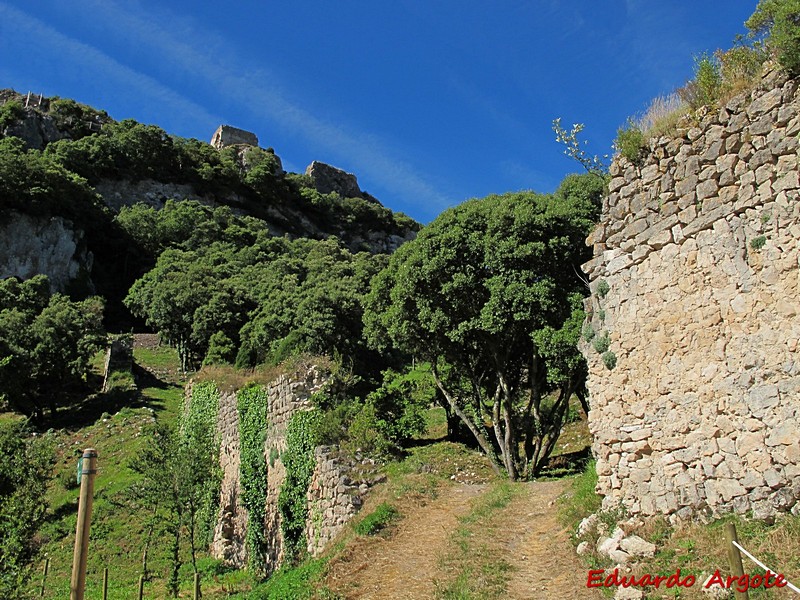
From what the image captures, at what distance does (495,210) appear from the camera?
600 inches

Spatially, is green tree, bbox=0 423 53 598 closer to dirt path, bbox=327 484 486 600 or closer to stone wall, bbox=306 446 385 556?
stone wall, bbox=306 446 385 556

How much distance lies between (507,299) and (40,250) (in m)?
48.8

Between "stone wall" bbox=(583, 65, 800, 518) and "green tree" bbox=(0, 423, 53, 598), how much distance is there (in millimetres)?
8916

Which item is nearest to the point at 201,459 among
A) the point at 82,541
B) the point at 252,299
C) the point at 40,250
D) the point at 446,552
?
the point at 446,552

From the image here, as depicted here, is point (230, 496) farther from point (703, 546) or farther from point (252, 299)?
point (252, 299)

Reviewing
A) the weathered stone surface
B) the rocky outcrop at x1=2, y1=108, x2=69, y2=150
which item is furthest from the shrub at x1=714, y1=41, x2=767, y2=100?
the weathered stone surface

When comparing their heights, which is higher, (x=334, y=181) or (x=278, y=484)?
(x=334, y=181)

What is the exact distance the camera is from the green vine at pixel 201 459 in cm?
1326

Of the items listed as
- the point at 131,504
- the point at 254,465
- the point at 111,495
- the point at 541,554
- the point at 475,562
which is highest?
the point at 254,465

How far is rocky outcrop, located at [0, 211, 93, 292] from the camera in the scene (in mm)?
49500

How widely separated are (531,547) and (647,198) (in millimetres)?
4815

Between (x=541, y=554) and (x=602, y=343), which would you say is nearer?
(x=602, y=343)

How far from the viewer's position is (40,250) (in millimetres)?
50844

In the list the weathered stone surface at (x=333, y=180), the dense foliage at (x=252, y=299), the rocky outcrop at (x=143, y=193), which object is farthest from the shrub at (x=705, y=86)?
the weathered stone surface at (x=333, y=180)
